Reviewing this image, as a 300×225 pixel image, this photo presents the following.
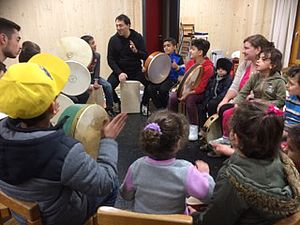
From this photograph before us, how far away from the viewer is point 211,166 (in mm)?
2557

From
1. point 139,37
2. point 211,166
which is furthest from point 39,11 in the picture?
point 211,166

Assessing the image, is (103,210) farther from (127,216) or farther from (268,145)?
(268,145)

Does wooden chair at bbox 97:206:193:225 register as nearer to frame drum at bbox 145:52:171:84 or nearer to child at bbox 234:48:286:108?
child at bbox 234:48:286:108

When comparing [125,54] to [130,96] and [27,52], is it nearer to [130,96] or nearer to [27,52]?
[130,96]

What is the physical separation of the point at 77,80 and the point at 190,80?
3.77 feet

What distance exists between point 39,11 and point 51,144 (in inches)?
134

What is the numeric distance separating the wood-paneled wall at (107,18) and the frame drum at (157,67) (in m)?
1.39

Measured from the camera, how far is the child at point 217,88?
2.90 m

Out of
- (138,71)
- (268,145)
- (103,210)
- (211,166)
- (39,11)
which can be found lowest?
(211,166)

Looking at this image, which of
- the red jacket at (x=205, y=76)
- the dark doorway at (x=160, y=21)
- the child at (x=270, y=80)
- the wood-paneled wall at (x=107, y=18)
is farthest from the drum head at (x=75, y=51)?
A: the dark doorway at (x=160, y=21)

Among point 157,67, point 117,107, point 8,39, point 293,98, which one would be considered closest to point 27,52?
point 8,39

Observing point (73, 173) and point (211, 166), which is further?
point (211, 166)

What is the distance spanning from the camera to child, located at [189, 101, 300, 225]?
924 mm

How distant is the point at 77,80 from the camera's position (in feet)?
8.32
